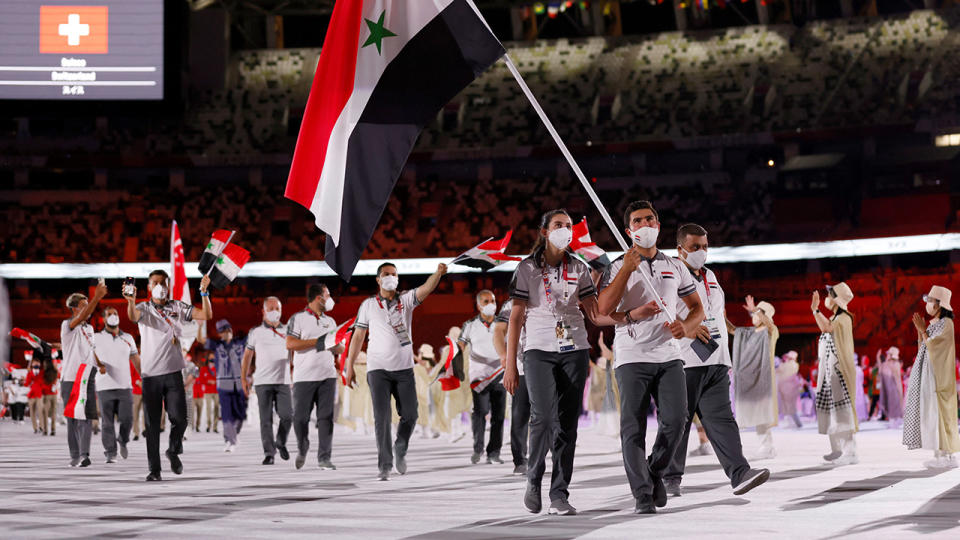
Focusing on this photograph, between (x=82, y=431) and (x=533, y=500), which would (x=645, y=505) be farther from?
(x=82, y=431)

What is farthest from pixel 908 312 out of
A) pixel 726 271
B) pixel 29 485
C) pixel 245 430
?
pixel 29 485

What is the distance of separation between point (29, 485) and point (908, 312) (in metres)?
28.1

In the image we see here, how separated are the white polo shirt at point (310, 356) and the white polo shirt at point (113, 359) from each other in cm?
256

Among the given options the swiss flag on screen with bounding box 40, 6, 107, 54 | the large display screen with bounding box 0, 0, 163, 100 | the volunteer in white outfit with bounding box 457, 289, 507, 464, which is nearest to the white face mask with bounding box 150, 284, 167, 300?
the volunteer in white outfit with bounding box 457, 289, 507, 464

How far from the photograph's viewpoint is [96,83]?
22.3 m

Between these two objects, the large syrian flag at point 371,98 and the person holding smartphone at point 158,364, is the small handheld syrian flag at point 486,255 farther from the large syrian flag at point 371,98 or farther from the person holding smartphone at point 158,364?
the large syrian flag at point 371,98

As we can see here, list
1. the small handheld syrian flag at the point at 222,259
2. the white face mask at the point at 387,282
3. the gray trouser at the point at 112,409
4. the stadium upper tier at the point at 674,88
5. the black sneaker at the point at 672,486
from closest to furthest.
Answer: the black sneaker at the point at 672,486
the white face mask at the point at 387,282
the small handheld syrian flag at the point at 222,259
the gray trouser at the point at 112,409
the stadium upper tier at the point at 674,88

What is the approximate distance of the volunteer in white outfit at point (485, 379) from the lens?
1244 centimetres

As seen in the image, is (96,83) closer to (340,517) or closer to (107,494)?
(107,494)

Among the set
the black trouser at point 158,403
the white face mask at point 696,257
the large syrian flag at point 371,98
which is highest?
the large syrian flag at point 371,98

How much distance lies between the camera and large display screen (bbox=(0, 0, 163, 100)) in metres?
22.0

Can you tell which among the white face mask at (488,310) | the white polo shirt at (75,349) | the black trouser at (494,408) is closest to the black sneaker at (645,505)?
the black trouser at (494,408)

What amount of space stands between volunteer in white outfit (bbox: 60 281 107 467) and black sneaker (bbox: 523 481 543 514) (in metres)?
7.65

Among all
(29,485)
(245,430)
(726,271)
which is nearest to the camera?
(29,485)
